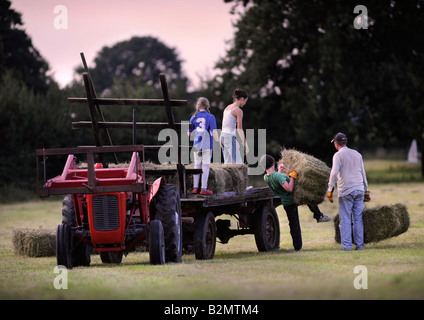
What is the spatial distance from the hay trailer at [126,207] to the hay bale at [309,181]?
3.77 ft

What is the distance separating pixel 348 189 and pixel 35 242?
6063 millimetres

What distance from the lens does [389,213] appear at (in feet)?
50.5

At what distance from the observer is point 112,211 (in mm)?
12188

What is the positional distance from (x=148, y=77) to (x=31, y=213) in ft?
189

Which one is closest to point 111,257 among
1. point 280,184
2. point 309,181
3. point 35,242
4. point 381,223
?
point 35,242

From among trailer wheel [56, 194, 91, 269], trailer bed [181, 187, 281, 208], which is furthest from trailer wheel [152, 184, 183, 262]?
trailer wheel [56, 194, 91, 269]

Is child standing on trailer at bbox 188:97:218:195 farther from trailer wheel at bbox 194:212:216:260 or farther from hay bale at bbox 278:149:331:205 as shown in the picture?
hay bale at bbox 278:149:331:205

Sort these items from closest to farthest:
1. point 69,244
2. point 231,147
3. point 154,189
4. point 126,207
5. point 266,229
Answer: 1. point 69,244
2. point 126,207
3. point 154,189
4. point 266,229
5. point 231,147

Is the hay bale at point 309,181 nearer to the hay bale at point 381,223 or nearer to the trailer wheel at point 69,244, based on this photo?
the hay bale at point 381,223

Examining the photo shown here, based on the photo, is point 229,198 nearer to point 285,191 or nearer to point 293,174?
point 285,191

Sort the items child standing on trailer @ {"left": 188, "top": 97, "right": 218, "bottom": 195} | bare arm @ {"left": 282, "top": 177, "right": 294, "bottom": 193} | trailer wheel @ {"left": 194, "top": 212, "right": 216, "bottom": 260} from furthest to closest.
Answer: bare arm @ {"left": 282, "top": 177, "right": 294, "bottom": 193} → child standing on trailer @ {"left": 188, "top": 97, "right": 218, "bottom": 195} → trailer wheel @ {"left": 194, "top": 212, "right": 216, "bottom": 260}

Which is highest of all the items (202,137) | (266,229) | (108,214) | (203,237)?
(202,137)

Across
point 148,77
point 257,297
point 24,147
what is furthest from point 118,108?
point 148,77

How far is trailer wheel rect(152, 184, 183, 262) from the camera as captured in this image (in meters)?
12.9
